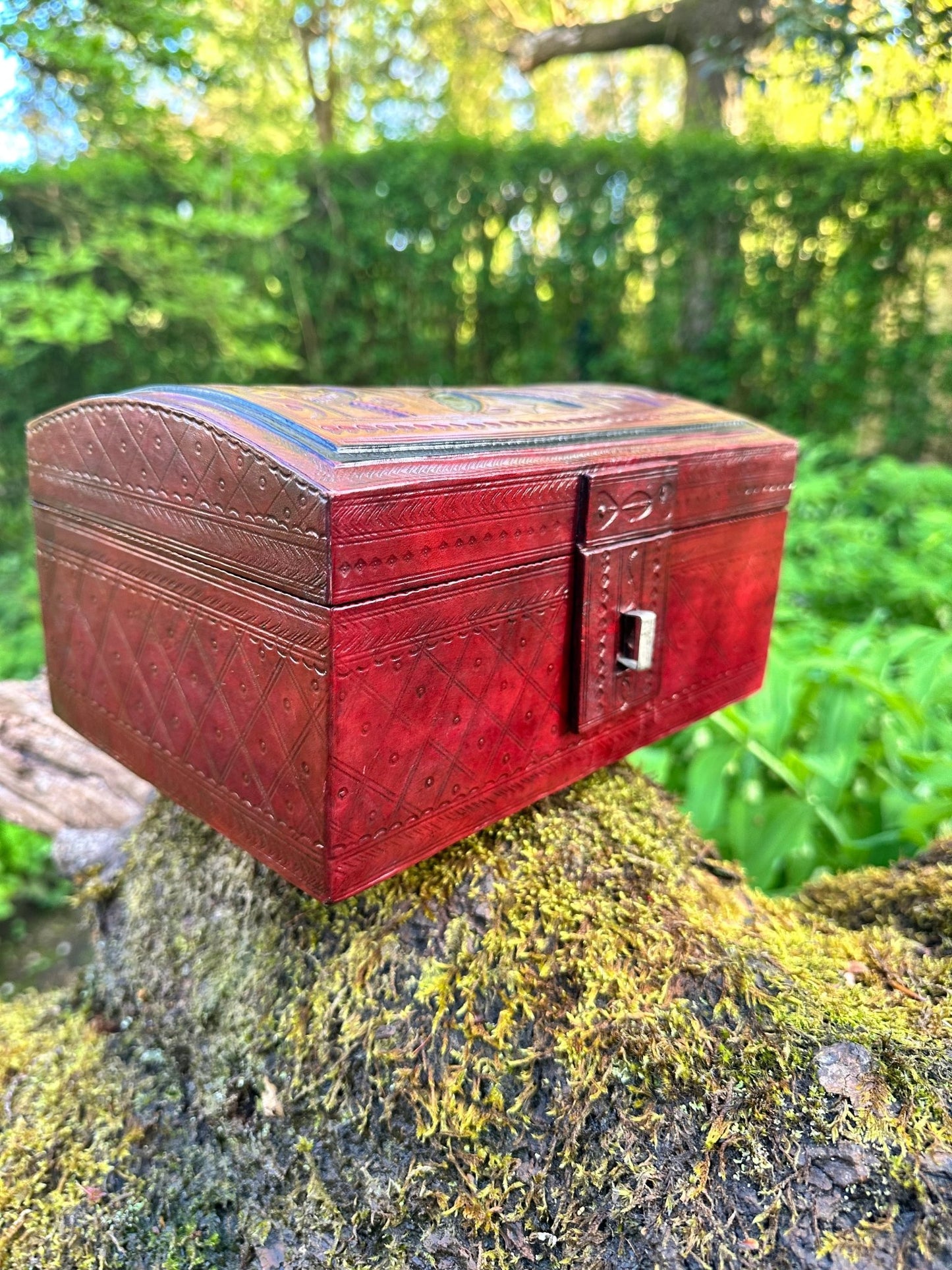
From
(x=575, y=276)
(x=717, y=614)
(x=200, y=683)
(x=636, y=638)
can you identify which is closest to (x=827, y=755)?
(x=717, y=614)

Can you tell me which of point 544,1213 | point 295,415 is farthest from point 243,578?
point 544,1213

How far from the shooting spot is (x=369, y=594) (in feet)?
2.72

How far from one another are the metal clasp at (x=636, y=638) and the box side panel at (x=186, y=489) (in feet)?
1.76

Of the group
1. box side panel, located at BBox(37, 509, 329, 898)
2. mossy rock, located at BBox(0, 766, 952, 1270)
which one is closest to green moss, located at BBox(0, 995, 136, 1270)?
mossy rock, located at BBox(0, 766, 952, 1270)

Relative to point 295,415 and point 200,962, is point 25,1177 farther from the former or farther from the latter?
point 295,415

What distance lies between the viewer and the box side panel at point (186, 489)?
0.81 m

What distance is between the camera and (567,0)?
629 cm

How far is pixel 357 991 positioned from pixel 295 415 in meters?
0.75

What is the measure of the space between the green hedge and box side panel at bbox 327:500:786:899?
→ 10.4ft

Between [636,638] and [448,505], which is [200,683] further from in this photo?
[636,638]

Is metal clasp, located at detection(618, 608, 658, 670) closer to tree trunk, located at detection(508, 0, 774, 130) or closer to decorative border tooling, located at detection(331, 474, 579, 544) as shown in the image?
decorative border tooling, located at detection(331, 474, 579, 544)

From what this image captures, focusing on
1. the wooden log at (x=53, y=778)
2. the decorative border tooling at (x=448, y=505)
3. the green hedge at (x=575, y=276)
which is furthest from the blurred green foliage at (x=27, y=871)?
the decorative border tooling at (x=448, y=505)

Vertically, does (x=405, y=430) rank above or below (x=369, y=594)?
above

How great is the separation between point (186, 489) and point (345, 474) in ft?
0.87
